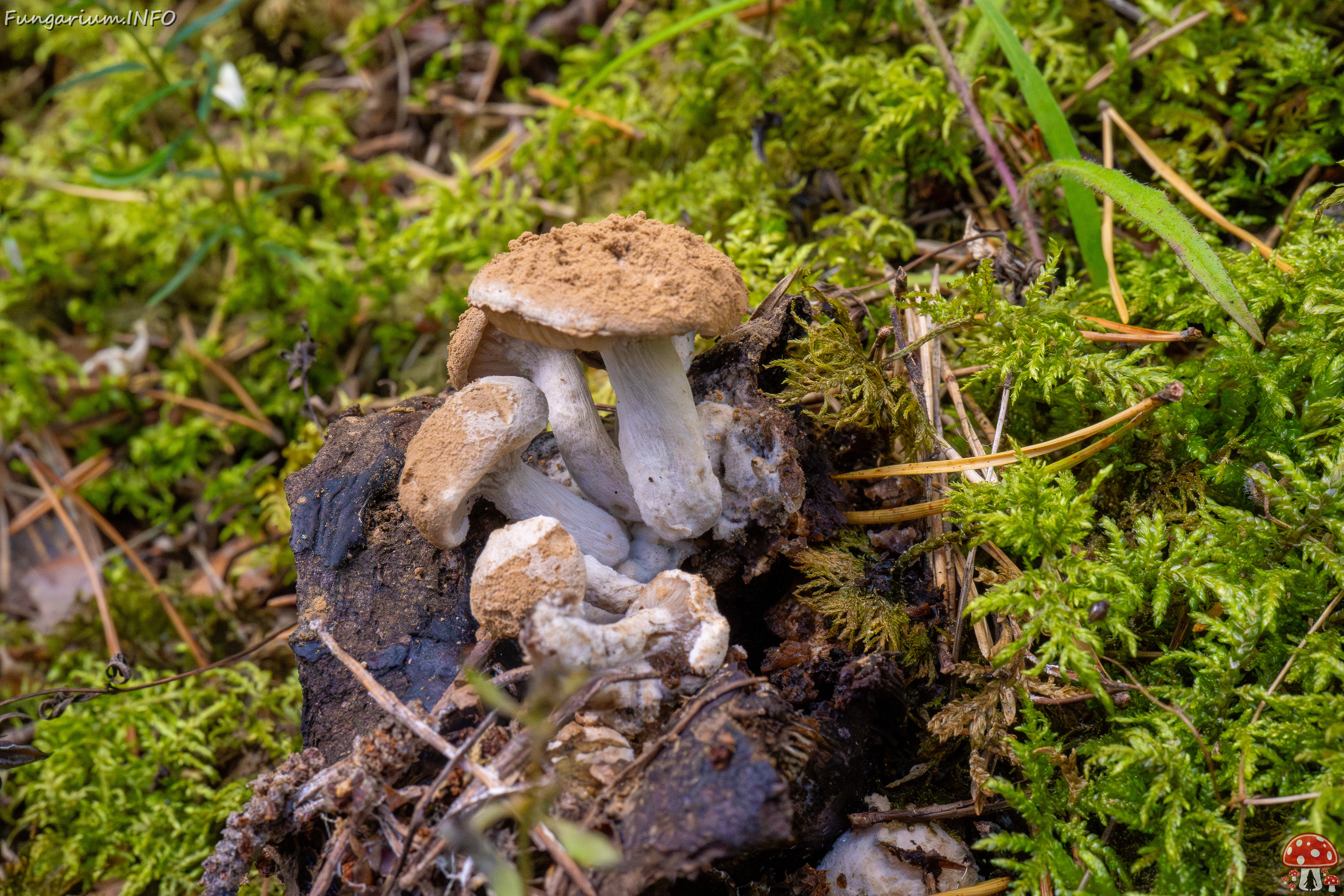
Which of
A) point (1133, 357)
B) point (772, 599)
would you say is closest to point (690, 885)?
point (772, 599)

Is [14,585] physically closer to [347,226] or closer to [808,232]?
[347,226]

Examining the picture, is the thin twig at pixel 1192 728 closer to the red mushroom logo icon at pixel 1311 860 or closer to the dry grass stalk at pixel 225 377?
the red mushroom logo icon at pixel 1311 860

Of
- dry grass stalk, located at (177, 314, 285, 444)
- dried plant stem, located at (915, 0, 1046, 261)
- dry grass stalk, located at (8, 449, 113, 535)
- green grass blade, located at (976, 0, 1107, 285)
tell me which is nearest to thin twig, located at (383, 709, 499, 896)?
dried plant stem, located at (915, 0, 1046, 261)

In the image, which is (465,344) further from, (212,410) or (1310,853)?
(212,410)

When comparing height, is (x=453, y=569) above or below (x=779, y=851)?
above

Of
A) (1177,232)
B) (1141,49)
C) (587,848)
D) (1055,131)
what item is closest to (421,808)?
(587,848)

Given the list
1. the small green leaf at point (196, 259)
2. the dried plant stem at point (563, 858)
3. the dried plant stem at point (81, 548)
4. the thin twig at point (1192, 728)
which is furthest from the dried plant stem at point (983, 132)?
the dried plant stem at point (81, 548)
